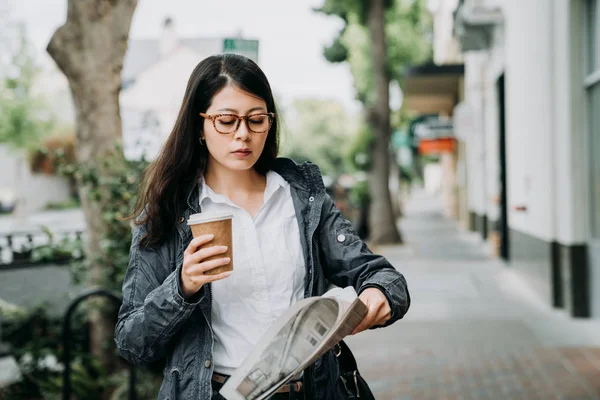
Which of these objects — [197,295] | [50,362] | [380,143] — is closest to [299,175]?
[197,295]

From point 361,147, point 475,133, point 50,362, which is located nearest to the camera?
point 50,362

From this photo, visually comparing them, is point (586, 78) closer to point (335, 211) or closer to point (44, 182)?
point (335, 211)

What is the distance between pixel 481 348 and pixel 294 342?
17.4ft

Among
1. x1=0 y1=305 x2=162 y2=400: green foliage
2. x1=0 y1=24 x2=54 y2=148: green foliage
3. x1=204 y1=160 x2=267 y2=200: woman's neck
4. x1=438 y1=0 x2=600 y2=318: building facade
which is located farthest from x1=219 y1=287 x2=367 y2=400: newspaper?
x1=0 y1=24 x2=54 y2=148: green foliage

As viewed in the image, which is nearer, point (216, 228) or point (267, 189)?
point (216, 228)

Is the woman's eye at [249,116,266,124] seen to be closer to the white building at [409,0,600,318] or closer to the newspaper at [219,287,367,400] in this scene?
the newspaper at [219,287,367,400]

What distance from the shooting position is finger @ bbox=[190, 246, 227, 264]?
5.60ft

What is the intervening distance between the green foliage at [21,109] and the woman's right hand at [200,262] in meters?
30.5

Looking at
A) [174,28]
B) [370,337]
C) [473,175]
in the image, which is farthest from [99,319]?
[174,28]

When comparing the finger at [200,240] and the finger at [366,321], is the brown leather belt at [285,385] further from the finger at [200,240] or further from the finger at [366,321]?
the finger at [200,240]

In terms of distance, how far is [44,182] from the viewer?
4453 centimetres

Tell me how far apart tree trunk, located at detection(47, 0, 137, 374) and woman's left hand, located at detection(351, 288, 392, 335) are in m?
3.50

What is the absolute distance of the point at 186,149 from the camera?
6.88 feet

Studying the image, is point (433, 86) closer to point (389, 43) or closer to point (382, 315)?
point (389, 43)
